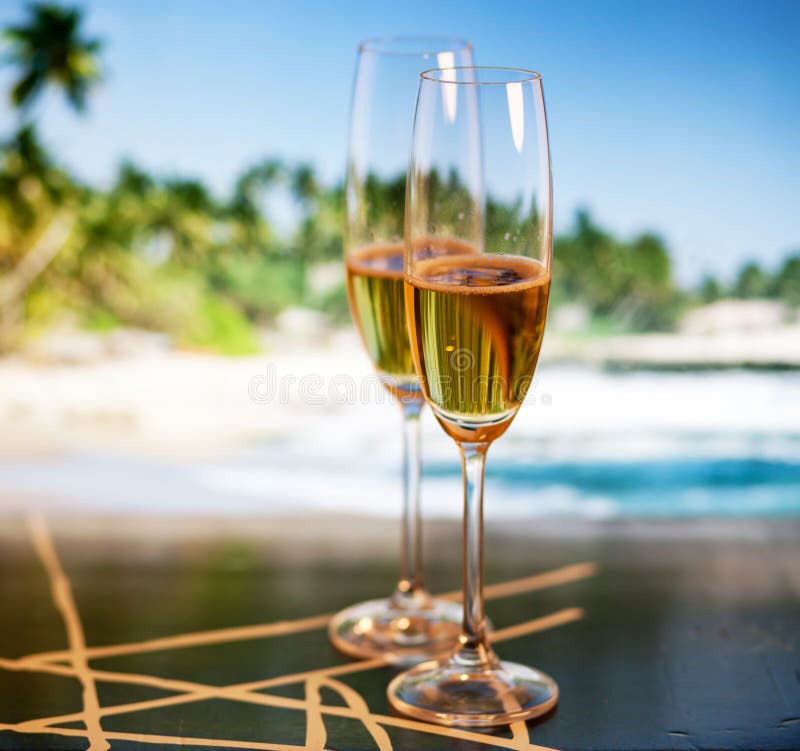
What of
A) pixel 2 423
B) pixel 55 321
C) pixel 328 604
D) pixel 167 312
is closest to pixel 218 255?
pixel 167 312

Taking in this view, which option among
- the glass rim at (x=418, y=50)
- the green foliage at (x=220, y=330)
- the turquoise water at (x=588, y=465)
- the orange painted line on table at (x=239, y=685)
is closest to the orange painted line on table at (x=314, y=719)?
the orange painted line on table at (x=239, y=685)

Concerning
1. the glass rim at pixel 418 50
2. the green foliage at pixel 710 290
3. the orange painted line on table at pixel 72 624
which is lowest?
the orange painted line on table at pixel 72 624

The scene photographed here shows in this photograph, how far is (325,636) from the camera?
1.24 m

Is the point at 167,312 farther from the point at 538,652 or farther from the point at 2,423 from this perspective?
the point at 538,652

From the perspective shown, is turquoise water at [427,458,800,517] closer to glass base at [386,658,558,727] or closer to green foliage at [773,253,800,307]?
green foliage at [773,253,800,307]

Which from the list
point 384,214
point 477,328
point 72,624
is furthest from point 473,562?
point 72,624

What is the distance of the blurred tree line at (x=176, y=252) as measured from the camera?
2.08 metres

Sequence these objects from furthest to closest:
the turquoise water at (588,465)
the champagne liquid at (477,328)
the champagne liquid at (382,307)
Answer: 1. the turquoise water at (588,465)
2. the champagne liquid at (382,307)
3. the champagne liquid at (477,328)

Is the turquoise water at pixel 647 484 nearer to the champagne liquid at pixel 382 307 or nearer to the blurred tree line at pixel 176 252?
the blurred tree line at pixel 176 252

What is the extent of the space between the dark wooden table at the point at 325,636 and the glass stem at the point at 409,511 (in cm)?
8

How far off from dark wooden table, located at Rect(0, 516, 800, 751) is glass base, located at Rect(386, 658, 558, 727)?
0.02 metres

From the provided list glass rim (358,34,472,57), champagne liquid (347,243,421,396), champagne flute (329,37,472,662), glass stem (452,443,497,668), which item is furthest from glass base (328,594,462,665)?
glass rim (358,34,472,57)

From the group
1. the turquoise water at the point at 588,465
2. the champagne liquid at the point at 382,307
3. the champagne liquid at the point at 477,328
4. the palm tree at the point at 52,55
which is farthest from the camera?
the turquoise water at the point at 588,465

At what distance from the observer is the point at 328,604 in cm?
132
